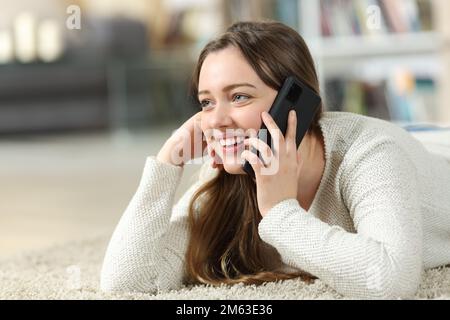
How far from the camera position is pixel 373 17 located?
11.1 ft

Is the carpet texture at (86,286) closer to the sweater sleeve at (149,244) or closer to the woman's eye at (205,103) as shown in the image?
the sweater sleeve at (149,244)

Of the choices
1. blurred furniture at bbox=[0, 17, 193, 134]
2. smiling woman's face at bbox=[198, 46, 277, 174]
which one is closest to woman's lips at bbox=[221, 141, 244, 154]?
smiling woman's face at bbox=[198, 46, 277, 174]

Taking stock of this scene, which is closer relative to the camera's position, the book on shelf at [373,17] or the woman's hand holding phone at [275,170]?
the woman's hand holding phone at [275,170]

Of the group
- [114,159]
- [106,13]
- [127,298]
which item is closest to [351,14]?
[114,159]

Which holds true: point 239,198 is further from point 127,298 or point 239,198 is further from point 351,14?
point 351,14

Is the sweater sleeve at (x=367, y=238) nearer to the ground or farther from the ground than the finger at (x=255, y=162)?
nearer to the ground

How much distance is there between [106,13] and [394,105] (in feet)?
8.04

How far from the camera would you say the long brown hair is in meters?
1.16

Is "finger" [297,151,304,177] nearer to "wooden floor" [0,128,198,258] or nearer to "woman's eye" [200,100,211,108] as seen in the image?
"woman's eye" [200,100,211,108]

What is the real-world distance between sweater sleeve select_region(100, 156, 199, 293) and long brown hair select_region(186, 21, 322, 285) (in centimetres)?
4

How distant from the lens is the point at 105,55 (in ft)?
16.4

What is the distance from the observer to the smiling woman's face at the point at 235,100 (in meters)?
1.09

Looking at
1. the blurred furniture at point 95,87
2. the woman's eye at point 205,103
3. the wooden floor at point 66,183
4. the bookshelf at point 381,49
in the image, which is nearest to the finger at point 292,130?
the woman's eye at point 205,103

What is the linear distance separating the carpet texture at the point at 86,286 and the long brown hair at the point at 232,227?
1.8 inches
